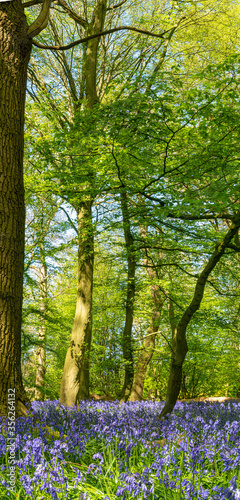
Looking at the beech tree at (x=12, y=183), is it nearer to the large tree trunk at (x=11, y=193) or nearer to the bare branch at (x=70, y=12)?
the large tree trunk at (x=11, y=193)

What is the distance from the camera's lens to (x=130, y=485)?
239 cm

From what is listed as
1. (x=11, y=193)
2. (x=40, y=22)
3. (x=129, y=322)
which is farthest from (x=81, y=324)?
(x=40, y=22)

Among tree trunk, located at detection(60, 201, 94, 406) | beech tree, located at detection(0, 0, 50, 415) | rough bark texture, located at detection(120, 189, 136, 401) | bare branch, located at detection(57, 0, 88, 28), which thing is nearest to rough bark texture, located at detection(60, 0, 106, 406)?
tree trunk, located at detection(60, 201, 94, 406)

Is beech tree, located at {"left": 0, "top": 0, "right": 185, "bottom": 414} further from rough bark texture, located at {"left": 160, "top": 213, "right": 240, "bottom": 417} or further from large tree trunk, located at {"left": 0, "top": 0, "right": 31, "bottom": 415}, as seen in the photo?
rough bark texture, located at {"left": 160, "top": 213, "right": 240, "bottom": 417}

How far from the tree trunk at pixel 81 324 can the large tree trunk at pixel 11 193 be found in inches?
133

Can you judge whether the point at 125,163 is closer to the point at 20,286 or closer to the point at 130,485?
the point at 20,286

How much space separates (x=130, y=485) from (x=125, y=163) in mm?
4861

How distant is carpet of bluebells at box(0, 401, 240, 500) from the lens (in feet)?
8.07

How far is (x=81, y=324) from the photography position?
7898 millimetres

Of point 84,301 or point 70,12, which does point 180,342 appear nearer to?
point 84,301

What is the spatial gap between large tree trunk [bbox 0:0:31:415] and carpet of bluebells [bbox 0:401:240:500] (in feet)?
2.00

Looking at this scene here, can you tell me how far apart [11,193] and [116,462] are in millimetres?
2920

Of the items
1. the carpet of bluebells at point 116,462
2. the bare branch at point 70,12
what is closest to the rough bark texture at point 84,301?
the bare branch at point 70,12

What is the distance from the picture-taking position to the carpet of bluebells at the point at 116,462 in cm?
246
